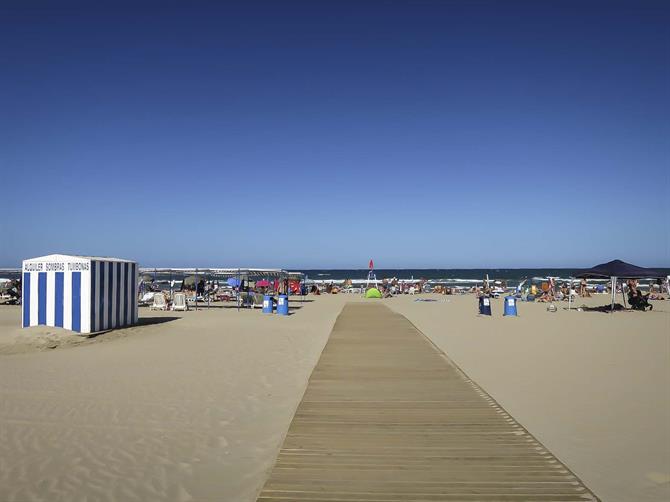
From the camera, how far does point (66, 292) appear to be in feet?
44.2

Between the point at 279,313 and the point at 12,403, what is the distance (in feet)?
46.6

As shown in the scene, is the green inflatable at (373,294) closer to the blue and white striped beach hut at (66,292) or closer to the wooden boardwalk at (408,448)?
the blue and white striped beach hut at (66,292)

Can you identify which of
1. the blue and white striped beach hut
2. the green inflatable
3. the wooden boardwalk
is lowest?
the green inflatable

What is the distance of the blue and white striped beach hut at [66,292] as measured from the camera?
1331 cm

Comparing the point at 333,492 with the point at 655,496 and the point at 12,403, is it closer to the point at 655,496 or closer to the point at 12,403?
the point at 655,496

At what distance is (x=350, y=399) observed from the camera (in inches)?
251

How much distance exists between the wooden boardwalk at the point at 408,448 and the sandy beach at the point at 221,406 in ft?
0.82

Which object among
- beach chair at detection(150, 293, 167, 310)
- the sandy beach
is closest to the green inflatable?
beach chair at detection(150, 293, 167, 310)

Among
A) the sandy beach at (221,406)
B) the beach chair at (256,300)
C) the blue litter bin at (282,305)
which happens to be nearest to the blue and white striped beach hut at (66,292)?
the sandy beach at (221,406)

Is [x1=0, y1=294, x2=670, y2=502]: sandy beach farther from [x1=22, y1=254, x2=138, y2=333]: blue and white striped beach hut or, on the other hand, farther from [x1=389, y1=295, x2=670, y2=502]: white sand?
[x1=22, y1=254, x2=138, y2=333]: blue and white striped beach hut

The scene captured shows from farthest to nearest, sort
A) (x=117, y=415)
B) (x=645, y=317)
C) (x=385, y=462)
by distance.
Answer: (x=645, y=317) < (x=117, y=415) < (x=385, y=462)

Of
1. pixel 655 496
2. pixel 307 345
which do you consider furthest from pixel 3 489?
pixel 307 345

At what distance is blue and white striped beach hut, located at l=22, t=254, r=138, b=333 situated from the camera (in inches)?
524

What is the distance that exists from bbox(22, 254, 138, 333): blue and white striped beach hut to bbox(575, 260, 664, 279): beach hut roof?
18.0m
